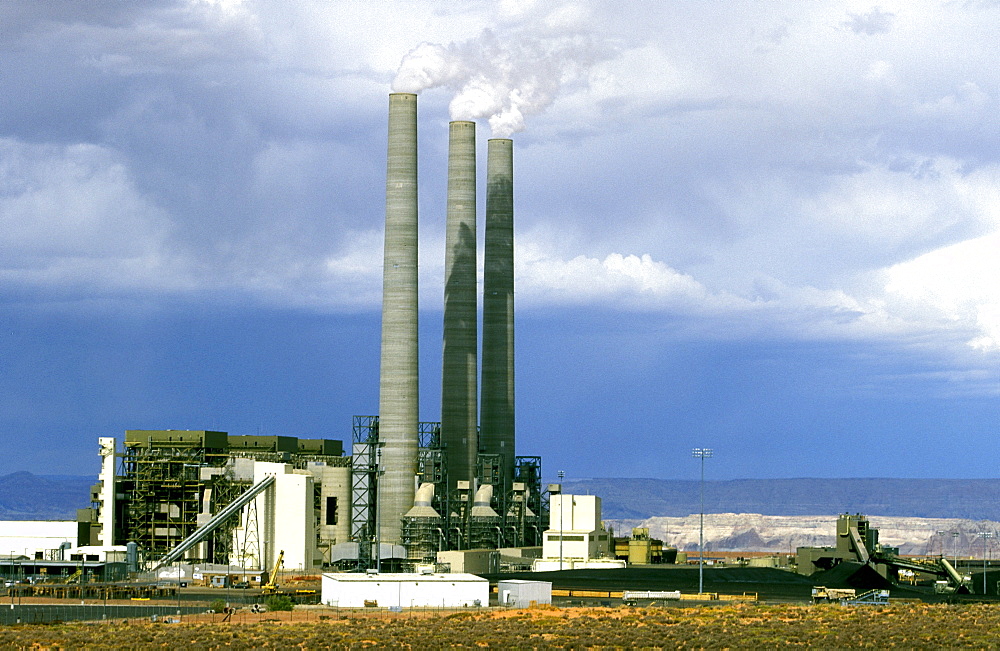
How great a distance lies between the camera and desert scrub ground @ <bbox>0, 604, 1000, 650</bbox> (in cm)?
7038

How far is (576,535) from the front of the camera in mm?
133250

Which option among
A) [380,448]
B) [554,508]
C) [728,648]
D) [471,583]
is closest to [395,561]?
[380,448]

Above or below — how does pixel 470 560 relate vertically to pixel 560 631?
above

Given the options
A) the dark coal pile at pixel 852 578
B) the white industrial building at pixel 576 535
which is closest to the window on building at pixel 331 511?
the white industrial building at pixel 576 535

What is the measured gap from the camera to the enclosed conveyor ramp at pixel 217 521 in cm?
11688

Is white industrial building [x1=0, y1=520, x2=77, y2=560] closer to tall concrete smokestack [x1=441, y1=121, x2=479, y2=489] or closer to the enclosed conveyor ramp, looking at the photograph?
the enclosed conveyor ramp

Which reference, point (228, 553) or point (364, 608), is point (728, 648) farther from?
point (228, 553)

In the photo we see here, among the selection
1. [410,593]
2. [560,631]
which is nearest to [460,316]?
[410,593]

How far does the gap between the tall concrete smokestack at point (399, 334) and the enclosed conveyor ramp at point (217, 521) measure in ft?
35.3

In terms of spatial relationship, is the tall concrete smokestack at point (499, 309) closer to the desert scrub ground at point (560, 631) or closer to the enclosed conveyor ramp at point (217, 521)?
the enclosed conveyor ramp at point (217, 521)

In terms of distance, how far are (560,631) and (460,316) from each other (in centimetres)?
5851

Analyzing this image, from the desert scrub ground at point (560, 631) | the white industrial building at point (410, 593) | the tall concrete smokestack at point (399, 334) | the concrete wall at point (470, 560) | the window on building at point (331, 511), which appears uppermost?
the tall concrete smokestack at point (399, 334)

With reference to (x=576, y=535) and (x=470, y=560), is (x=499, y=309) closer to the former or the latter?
(x=576, y=535)

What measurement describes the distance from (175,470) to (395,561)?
68.2 feet
